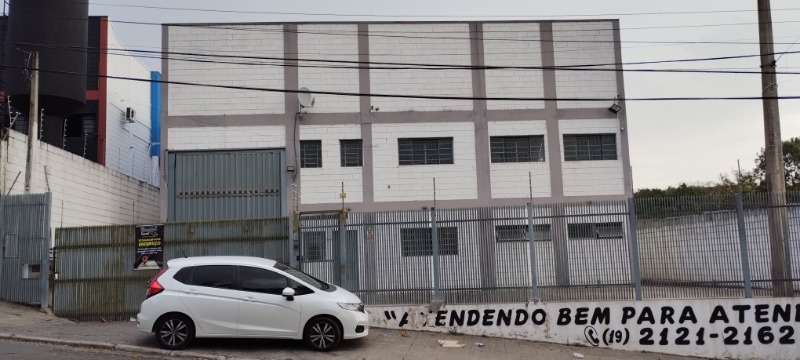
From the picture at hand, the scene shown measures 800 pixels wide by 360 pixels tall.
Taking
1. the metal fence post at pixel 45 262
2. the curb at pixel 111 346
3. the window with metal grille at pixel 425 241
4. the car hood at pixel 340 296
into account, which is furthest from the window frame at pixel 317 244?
the metal fence post at pixel 45 262

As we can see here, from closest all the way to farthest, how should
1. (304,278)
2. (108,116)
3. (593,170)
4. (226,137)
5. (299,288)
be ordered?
(299,288) → (304,278) → (226,137) → (593,170) → (108,116)

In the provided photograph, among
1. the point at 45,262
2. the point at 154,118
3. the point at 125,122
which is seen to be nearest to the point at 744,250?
the point at 45,262

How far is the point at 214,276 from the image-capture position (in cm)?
980

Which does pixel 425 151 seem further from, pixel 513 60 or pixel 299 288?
pixel 299 288

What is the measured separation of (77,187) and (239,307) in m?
11.4

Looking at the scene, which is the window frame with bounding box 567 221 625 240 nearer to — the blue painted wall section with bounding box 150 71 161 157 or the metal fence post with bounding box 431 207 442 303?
the metal fence post with bounding box 431 207 442 303

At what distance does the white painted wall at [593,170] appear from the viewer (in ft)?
64.9

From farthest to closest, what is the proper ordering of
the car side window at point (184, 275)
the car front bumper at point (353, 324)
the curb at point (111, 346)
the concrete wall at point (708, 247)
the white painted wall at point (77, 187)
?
the white painted wall at point (77, 187)
the concrete wall at point (708, 247)
the car front bumper at point (353, 324)
the car side window at point (184, 275)
the curb at point (111, 346)

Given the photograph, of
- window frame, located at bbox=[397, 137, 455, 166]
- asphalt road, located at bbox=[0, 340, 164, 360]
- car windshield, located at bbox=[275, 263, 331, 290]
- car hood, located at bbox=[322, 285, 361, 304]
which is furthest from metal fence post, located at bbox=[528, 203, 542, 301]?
window frame, located at bbox=[397, 137, 455, 166]

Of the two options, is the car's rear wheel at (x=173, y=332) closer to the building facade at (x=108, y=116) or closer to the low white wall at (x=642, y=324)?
the low white wall at (x=642, y=324)

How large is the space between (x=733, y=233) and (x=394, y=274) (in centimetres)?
643

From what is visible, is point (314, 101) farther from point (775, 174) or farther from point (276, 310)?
point (775, 174)

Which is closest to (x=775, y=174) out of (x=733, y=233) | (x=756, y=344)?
(x=733, y=233)

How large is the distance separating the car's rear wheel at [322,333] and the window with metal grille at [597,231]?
504 cm
